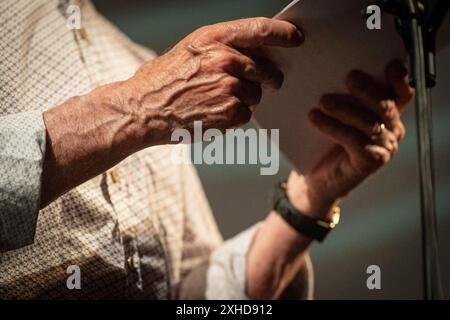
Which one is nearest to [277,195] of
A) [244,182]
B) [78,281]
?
[244,182]

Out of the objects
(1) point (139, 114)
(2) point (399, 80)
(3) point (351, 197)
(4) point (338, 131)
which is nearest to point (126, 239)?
(1) point (139, 114)

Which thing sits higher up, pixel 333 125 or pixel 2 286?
pixel 333 125

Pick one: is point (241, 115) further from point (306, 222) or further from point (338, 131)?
point (306, 222)

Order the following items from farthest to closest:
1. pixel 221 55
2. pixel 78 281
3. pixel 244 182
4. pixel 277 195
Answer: pixel 244 182, pixel 277 195, pixel 78 281, pixel 221 55

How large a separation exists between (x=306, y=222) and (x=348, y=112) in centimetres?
27

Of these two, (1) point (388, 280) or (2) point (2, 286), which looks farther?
(1) point (388, 280)

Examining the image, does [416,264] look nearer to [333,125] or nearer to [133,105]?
[333,125]

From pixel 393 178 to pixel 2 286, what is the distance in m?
1.01

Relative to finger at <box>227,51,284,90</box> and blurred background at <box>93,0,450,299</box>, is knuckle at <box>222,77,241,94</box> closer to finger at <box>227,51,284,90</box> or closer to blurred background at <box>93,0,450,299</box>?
finger at <box>227,51,284,90</box>

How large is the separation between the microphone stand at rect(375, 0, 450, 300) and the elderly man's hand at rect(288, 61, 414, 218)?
6.5 inches

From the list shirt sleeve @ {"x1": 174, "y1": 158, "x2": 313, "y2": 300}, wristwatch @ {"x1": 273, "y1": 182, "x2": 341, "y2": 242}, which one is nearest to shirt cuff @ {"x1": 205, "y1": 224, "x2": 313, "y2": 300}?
shirt sleeve @ {"x1": 174, "y1": 158, "x2": 313, "y2": 300}

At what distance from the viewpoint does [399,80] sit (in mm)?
873

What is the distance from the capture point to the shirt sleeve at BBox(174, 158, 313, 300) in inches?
→ 44.1
